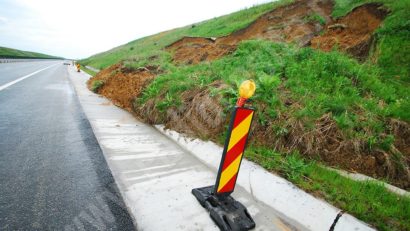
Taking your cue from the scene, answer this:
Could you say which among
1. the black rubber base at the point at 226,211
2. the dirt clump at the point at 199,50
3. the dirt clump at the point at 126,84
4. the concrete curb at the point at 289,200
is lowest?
the concrete curb at the point at 289,200

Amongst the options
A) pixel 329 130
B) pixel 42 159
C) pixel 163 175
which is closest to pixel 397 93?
pixel 329 130

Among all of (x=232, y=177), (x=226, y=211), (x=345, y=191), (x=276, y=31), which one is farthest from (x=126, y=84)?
(x=345, y=191)

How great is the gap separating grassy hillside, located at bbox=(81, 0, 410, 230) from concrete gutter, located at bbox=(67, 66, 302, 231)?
820mm

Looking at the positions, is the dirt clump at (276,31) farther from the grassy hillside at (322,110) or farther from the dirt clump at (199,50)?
the grassy hillside at (322,110)

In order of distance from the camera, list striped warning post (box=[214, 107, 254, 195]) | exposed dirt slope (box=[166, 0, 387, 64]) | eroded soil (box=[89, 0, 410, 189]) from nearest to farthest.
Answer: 1. striped warning post (box=[214, 107, 254, 195])
2. eroded soil (box=[89, 0, 410, 189])
3. exposed dirt slope (box=[166, 0, 387, 64])

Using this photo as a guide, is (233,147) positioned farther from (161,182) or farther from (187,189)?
(161,182)

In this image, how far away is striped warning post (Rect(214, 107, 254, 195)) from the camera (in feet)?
8.82

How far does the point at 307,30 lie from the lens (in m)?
10.9

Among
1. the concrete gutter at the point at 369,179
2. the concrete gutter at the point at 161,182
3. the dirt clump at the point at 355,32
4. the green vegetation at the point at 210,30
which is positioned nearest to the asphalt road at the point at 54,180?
the concrete gutter at the point at 161,182

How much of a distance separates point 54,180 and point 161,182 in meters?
1.41

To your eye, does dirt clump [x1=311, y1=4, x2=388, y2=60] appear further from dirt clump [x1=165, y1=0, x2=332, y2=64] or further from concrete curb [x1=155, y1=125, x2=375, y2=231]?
concrete curb [x1=155, y1=125, x2=375, y2=231]

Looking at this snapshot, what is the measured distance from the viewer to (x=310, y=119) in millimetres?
4715

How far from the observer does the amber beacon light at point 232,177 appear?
263 centimetres

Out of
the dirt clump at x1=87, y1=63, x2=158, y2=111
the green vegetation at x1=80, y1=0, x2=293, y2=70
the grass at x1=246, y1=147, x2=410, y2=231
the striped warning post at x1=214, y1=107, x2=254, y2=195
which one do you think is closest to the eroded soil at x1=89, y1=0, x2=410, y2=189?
the dirt clump at x1=87, y1=63, x2=158, y2=111
